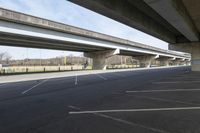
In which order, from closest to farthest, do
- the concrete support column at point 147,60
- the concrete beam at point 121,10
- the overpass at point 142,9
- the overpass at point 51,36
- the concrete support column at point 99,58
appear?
the concrete beam at point 121,10
the overpass at point 142,9
the overpass at point 51,36
the concrete support column at point 99,58
the concrete support column at point 147,60

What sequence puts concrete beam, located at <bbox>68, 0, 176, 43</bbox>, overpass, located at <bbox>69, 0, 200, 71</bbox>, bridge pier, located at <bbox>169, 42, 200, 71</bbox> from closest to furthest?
1. concrete beam, located at <bbox>68, 0, 176, 43</bbox>
2. overpass, located at <bbox>69, 0, 200, 71</bbox>
3. bridge pier, located at <bbox>169, 42, 200, 71</bbox>

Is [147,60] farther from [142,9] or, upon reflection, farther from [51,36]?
[142,9]

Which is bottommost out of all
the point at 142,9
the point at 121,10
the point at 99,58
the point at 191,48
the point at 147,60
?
the point at 147,60

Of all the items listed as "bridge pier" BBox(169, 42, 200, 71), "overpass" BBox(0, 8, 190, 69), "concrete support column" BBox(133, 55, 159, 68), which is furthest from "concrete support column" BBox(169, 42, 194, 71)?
"concrete support column" BBox(133, 55, 159, 68)

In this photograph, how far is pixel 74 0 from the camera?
8891 mm

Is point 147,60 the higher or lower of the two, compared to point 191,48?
lower

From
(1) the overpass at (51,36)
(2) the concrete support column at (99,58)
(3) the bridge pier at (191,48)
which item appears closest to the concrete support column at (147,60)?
(1) the overpass at (51,36)

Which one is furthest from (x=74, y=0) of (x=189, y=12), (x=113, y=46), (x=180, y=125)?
(x=113, y=46)

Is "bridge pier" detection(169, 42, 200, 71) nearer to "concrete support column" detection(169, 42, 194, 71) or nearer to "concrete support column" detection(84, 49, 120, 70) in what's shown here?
"concrete support column" detection(169, 42, 194, 71)

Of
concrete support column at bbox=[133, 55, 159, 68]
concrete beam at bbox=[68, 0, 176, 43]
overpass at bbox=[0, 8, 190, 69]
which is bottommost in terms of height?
concrete support column at bbox=[133, 55, 159, 68]

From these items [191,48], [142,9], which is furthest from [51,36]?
[191,48]

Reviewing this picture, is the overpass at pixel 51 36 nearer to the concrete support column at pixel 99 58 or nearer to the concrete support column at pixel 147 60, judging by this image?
the concrete support column at pixel 99 58

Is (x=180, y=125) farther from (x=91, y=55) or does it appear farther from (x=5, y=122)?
(x=91, y=55)

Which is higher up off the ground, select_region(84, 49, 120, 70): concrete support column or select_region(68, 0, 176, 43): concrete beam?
select_region(68, 0, 176, 43): concrete beam
